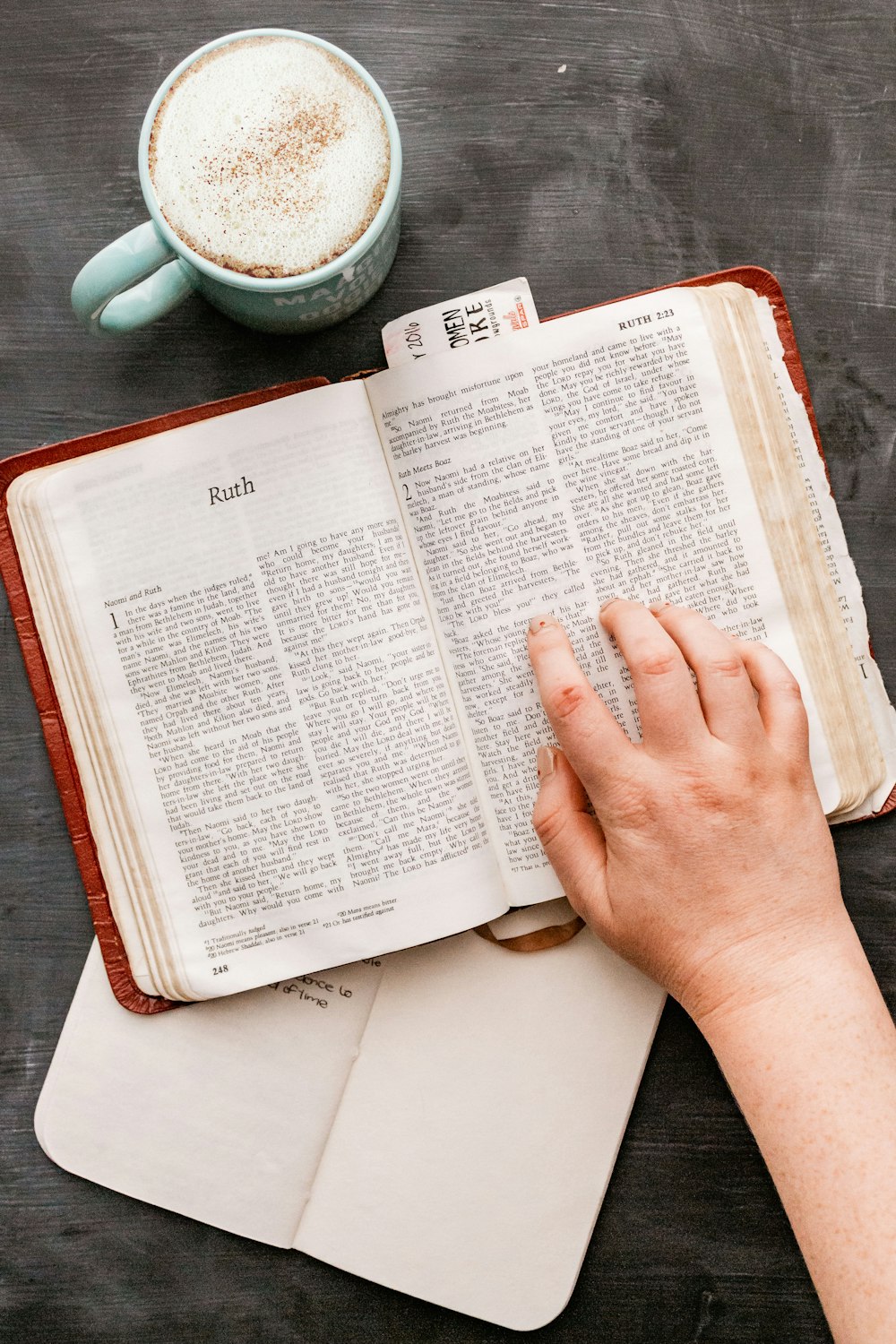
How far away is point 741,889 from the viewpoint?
51 centimetres

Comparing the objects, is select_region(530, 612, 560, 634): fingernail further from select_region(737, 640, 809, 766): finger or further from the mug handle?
the mug handle

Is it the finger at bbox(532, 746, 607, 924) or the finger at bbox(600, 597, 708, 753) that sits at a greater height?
the finger at bbox(600, 597, 708, 753)

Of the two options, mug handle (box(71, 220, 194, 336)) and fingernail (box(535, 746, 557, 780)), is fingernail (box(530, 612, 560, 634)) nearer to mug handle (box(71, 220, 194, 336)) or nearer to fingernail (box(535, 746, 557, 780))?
fingernail (box(535, 746, 557, 780))

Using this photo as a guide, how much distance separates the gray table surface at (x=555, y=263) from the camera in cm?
59

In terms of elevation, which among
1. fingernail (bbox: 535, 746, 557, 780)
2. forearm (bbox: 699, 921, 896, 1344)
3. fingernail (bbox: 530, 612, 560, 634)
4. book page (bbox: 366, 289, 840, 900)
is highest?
book page (bbox: 366, 289, 840, 900)

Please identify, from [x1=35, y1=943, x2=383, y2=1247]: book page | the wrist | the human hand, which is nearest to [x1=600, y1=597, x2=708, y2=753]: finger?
the human hand

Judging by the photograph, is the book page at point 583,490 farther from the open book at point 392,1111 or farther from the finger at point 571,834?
the open book at point 392,1111

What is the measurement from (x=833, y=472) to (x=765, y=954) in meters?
0.33

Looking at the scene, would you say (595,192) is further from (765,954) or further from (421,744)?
(765,954)

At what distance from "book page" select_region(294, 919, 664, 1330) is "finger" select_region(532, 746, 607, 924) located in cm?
6

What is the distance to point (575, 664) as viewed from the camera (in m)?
0.55

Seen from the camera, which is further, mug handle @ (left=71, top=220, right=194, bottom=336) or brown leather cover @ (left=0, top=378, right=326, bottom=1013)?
brown leather cover @ (left=0, top=378, right=326, bottom=1013)

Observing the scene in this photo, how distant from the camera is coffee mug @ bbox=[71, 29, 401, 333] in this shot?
0.47 metres

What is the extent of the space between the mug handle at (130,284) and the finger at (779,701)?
1.32 feet
